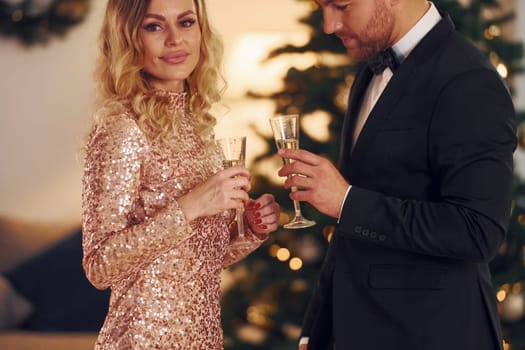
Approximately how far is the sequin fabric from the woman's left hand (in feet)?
0.42

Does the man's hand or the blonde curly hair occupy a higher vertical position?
the blonde curly hair

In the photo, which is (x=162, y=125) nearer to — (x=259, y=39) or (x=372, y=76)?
(x=372, y=76)

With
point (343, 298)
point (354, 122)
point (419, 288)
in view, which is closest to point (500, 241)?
point (419, 288)

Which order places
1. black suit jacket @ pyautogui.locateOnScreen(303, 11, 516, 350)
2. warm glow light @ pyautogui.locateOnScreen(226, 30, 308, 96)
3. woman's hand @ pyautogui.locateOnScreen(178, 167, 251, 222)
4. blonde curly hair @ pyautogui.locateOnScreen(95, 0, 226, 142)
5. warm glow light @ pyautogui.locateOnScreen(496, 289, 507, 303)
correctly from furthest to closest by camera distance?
warm glow light @ pyautogui.locateOnScreen(226, 30, 308, 96)
warm glow light @ pyautogui.locateOnScreen(496, 289, 507, 303)
blonde curly hair @ pyautogui.locateOnScreen(95, 0, 226, 142)
woman's hand @ pyautogui.locateOnScreen(178, 167, 251, 222)
black suit jacket @ pyautogui.locateOnScreen(303, 11, 516, 350)

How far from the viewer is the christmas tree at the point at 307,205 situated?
3.64 meters

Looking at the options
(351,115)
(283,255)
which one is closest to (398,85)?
(351,115)

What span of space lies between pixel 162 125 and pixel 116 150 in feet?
0.55

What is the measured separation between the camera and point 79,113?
5.16 meters

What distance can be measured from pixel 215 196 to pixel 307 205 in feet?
5.72

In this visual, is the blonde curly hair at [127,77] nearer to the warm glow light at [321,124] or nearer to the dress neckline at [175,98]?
the dress neckline at [175,98]

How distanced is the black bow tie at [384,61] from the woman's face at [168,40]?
19.6 inches

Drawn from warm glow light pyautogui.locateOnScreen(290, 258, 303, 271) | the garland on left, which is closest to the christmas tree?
warm glow light pyautogui.locateOnScreen(290, 258, 303, 271)

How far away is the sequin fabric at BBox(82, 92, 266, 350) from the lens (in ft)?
6.41

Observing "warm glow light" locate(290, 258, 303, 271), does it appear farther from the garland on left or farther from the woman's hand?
the garland on left
